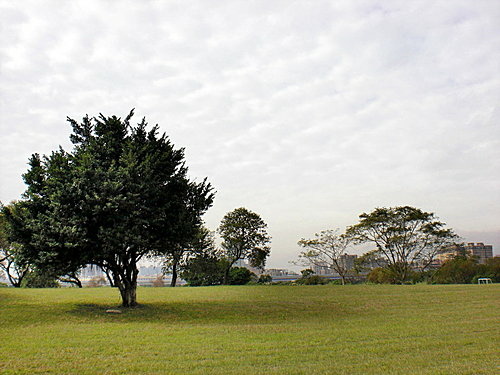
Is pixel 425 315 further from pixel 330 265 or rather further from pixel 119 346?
pixel 330 265

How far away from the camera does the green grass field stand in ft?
26.2

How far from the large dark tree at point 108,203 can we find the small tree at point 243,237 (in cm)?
3289

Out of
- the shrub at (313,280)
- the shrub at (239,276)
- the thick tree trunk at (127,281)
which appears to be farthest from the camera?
the shrub at (239,276)

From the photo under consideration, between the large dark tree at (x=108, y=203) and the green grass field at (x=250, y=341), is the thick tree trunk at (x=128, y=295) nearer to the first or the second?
the large dark tree at (x=108, y=203)

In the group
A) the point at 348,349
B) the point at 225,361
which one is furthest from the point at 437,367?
the point at 225,361

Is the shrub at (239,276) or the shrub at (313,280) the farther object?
the shrub at (239,276)

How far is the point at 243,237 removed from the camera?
54.0 meters

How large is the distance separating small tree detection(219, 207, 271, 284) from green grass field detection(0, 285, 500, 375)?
35551 mm

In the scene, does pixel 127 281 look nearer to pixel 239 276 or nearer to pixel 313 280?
pixel 313 280

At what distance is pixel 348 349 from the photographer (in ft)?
31.6

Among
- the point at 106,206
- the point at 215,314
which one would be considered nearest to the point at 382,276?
the point at 215,314

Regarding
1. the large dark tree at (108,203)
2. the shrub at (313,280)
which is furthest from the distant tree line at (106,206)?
the shrub at (313,280)

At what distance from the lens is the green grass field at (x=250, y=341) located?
26.2 feet

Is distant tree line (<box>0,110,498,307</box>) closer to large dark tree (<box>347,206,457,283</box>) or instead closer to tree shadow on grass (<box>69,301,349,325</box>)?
tree shadow on grass (<box>69,301,349,325</box>)
